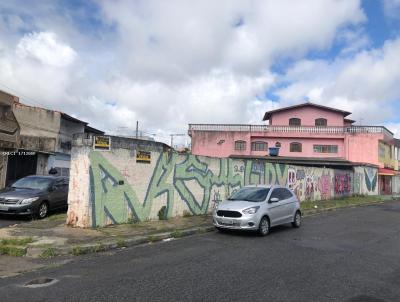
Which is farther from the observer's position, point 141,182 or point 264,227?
point 141,182

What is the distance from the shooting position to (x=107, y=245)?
935 cm

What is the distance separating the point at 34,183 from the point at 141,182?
447cm

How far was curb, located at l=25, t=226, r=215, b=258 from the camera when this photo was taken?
863 centimetres

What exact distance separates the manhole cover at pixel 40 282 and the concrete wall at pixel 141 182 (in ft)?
15.8

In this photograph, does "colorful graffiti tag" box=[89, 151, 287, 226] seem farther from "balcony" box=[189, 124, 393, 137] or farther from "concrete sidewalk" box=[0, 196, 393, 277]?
"balcony" box=[189, 124, 393, 137]

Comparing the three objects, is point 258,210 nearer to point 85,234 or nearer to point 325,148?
point 85,234

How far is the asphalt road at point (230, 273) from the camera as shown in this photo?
19.2 feet

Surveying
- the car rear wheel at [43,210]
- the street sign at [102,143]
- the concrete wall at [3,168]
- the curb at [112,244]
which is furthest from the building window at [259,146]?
the street sign at [102,143]

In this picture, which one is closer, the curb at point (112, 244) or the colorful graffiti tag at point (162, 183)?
the curb at point (112, 244)

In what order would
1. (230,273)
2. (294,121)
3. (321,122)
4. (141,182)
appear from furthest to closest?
1. (294,121)
2. (321,122)
3. (141,182)
4. (230,273)

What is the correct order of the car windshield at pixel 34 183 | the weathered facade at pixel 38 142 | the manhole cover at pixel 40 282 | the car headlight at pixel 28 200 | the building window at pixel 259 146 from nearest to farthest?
the manhole cover at pixel 40 282
the car headlight at pixel 28 200
the car windshield at pixel 34 183
the weathered facade at pixel 38 142
the building window at pixel 259 146

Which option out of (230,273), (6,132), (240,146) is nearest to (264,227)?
(230,273)

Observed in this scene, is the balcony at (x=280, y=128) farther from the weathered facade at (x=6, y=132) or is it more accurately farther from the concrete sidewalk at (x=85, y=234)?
the concrete sidewalk at (x=85, y=234)

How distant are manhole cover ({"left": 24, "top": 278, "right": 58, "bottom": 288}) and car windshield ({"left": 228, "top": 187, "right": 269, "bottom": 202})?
722 centimetres
